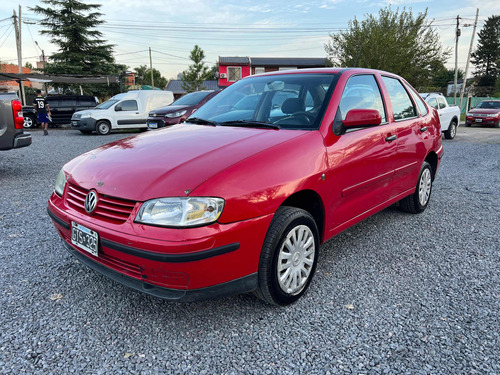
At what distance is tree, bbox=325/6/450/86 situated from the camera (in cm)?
2267

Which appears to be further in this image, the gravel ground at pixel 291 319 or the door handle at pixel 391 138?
the door handle at pixel 391 138

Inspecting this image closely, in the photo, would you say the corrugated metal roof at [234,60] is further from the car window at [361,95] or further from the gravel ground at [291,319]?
the gravel ground at [291,319]

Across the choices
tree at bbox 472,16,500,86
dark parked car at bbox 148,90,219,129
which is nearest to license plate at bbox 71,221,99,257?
dark parked car at bbox 148,90,219,129

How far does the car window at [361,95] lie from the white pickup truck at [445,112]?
919 cm

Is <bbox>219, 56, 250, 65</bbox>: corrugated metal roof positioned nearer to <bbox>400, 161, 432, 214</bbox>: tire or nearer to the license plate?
<bbox>400, 161, 432, 214</bbox>: tire

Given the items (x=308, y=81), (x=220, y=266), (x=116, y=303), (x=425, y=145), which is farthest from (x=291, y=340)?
(x=425, y=145)

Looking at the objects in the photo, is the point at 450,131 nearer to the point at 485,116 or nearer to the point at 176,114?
the point at 485,116

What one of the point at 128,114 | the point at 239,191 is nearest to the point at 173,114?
the point at 128,114

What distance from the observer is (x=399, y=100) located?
3.88 m

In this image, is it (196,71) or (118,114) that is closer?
(118,114)

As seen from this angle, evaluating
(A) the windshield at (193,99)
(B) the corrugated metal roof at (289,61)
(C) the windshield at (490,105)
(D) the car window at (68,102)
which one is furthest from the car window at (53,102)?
(B) the corrugated metal roof at (289,61)

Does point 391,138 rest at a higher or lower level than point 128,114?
lower

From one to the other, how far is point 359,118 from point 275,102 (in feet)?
2.56

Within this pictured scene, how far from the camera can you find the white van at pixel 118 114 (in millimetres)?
14523
